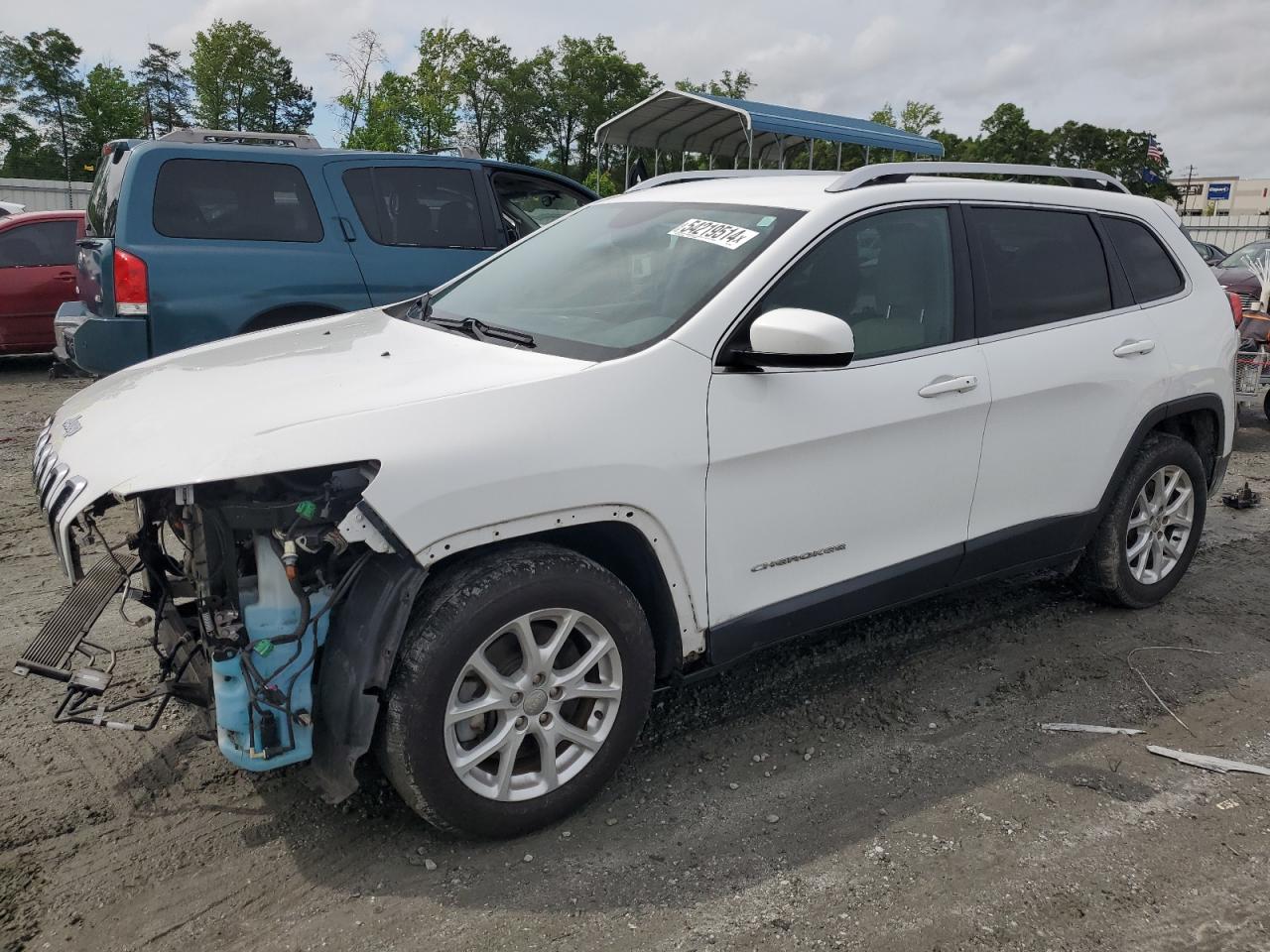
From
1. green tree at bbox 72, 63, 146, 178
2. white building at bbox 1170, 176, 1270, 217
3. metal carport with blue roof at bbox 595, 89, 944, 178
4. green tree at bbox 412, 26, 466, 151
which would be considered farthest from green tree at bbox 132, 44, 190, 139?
white building at bbox 1170, 176, 1270, 217

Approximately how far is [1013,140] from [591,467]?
60917 mm

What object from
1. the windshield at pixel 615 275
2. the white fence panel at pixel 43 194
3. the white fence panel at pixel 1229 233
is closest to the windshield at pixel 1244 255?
the windshield at pixel 615 275

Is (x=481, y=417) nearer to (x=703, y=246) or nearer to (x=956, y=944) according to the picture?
(x=703, y=246)

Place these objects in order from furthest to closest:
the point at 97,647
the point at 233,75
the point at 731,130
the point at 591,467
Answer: the point at 233,75
the point at 731,130
the point at 97,647
the point at 591,467

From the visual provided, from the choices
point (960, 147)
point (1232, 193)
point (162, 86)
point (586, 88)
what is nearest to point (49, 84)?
point (162, 86)

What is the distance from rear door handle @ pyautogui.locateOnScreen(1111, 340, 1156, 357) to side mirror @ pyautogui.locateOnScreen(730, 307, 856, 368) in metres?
1.75

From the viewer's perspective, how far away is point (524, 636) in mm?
2623

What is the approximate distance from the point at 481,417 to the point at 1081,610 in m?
3.28

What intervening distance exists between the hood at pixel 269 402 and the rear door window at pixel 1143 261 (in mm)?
2697

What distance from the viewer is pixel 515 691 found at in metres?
2.65

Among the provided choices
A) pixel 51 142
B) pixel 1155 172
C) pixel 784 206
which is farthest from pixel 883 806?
pixel 51 142

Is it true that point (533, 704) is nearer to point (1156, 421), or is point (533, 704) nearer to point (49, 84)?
point (1156, 421)

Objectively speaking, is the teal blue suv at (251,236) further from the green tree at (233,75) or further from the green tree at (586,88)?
the green tree at (586,88)

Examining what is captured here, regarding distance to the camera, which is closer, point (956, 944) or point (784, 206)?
Answer: point (956, 944)
